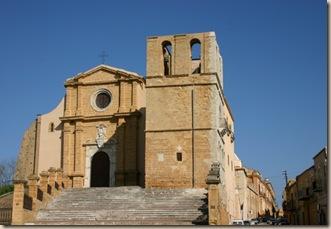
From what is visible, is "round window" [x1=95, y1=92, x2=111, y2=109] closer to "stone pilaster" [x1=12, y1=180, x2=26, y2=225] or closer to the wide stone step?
"stone pilaster" [x1=12, y1=180, x2=26, y2=225]

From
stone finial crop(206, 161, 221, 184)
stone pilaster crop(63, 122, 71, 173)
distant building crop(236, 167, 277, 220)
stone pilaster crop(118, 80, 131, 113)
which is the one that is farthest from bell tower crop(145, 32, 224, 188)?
distant building crop(236, 167, 277, 220)

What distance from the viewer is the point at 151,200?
23.2m

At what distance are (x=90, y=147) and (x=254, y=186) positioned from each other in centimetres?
3570

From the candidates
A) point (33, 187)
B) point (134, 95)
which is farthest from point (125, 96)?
point (33, 187)

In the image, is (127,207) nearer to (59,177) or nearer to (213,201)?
(213,201)

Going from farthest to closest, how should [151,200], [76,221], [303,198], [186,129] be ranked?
[303,198]
[186,129]
[151,200]
[76,221]

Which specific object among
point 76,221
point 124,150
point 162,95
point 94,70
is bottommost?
point 76,221

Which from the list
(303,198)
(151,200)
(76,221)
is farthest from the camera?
(303,198)

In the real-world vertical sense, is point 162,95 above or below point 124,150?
above

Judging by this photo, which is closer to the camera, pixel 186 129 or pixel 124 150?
pixel 186 129

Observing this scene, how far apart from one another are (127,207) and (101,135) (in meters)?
8.23

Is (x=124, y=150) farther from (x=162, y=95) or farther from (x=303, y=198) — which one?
(x=303, y=198)

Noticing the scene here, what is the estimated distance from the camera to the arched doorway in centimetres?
2928

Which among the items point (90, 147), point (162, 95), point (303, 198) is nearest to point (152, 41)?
point (162, 95)
